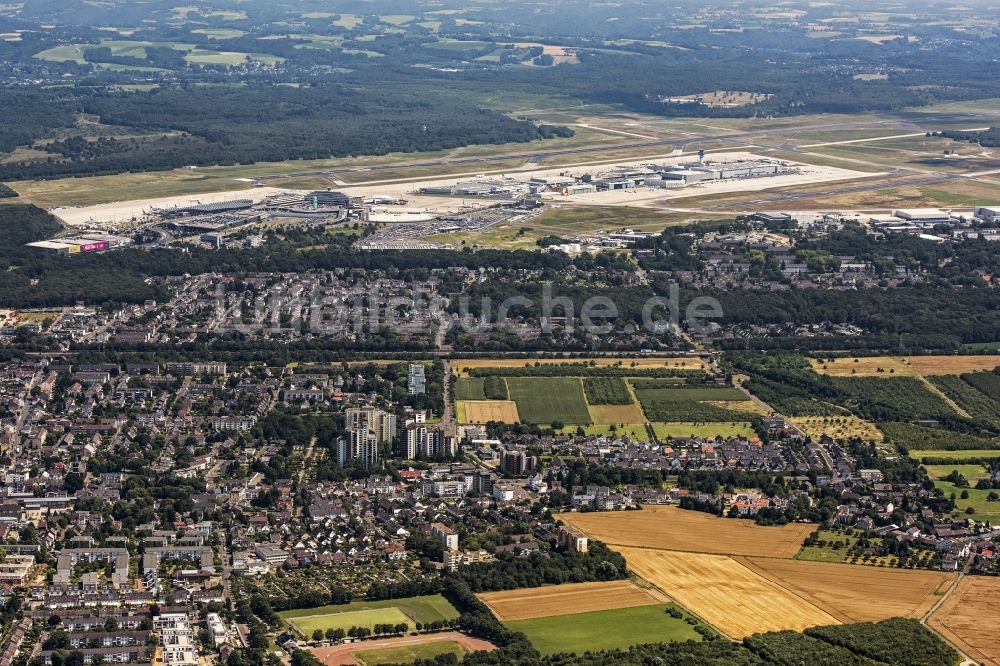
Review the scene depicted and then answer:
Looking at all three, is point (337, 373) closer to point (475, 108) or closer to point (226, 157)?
point (226, 157)

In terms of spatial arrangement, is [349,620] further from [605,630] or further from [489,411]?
[489,411]

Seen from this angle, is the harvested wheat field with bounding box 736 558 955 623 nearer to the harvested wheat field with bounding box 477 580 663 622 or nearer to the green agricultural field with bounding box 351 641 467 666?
the harvested wheat field with bounding box 477 580 663 622

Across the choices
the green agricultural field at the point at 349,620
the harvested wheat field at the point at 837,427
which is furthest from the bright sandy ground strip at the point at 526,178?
the green agricultural field at the point at 349,620

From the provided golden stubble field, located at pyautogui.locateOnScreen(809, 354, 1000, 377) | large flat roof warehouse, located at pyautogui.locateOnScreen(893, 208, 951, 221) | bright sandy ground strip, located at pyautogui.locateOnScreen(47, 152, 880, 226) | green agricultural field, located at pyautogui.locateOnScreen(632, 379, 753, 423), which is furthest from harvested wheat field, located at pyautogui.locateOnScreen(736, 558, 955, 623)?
bright sandy ground strip, located at pyautogui.locateOnScreen(47, 152, 880, 226)

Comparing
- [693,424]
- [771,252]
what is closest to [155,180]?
[771,252]

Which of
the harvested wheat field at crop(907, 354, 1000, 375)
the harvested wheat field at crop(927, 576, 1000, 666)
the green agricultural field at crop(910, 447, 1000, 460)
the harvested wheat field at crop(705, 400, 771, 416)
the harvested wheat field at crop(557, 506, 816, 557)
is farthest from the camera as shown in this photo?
the harvested wheat field at crop(907, 354, 1000, 375)

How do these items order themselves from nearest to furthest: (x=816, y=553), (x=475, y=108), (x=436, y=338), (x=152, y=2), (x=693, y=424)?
1. (x=816, y=553)
2. (x=693, y=424)
3. (x=436, y=338)
4. (x=475, y=108)
5. (x=152, y=2)
